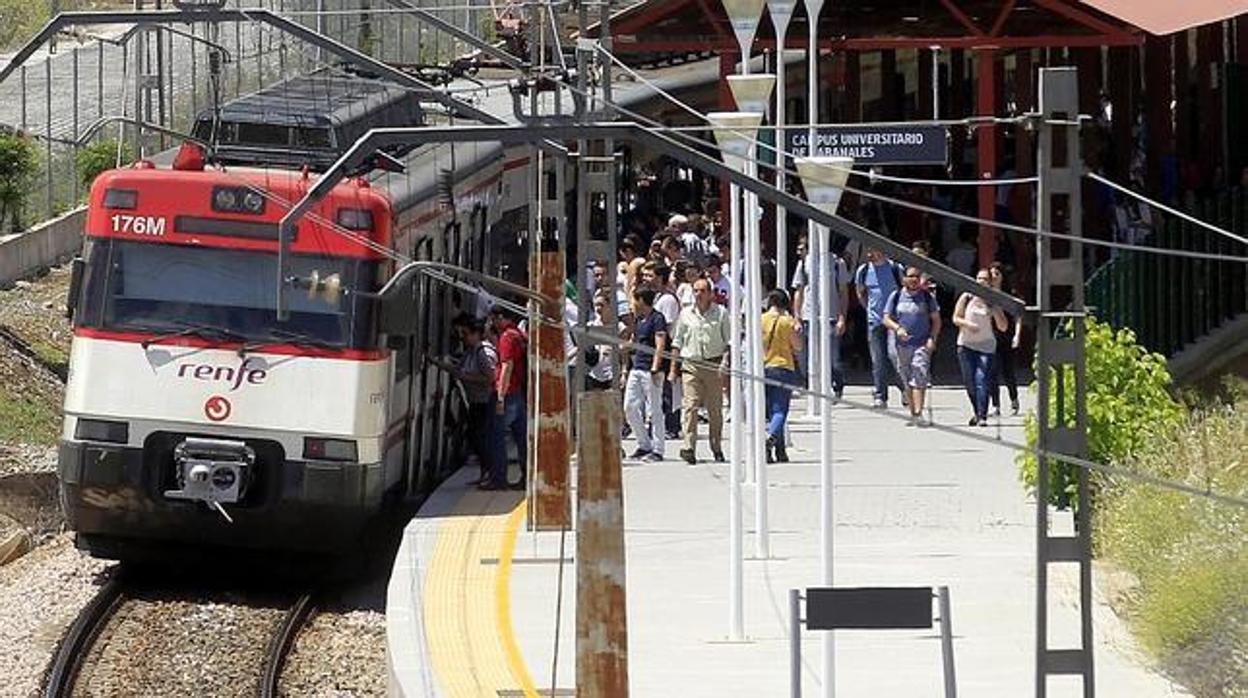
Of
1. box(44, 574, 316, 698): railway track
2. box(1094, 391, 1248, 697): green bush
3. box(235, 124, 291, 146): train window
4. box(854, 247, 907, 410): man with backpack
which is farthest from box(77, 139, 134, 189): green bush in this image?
box(1094, 391, 1248, 697): green bush

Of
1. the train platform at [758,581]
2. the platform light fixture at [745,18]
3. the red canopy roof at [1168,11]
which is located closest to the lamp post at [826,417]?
the train platform at [758,581]

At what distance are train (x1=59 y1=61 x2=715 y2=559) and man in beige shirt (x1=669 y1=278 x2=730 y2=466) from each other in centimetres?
348

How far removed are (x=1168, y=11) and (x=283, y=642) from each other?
14.8m

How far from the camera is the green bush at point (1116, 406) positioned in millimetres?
A: 19656

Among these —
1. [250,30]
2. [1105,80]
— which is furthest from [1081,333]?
[250,30]

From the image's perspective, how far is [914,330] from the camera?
2452 cm

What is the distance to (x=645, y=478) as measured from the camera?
2370 centimetres

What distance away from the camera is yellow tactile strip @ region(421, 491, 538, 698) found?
1611 cm

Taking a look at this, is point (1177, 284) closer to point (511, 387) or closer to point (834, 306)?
point (834, 306)

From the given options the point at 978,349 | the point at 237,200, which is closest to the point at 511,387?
the point at 237,200

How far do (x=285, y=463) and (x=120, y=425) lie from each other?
1.21m

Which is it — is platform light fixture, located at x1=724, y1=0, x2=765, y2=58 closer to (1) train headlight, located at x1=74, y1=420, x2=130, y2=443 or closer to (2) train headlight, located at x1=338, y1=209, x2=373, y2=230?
(2) train headlight, located at x1=338, y1=209, x2=373, y2=230

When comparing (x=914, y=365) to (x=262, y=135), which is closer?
(x=262, y=135)

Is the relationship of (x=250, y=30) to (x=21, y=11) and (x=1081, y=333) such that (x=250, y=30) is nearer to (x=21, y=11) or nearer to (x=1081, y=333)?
(x=21, y=11)
